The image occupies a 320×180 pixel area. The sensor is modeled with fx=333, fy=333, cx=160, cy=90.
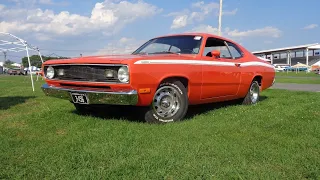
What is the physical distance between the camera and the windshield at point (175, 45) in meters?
5.79

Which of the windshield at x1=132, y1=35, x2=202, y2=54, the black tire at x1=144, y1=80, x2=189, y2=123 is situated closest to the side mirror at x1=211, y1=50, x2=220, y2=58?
the windshield at x1=132, y1=35, x2=202, y2=54

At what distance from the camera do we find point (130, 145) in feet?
11.9

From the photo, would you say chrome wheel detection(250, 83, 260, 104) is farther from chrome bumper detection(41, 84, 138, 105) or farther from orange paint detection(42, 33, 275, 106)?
chrome bumper detection(41, 84, 138, 105)

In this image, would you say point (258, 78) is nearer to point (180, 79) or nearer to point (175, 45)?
point (175, 45)

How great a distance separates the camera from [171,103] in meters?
5.06

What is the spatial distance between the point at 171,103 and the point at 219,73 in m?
1.33

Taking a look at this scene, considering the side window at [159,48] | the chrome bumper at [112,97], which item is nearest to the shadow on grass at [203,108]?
the side window at [159,48]

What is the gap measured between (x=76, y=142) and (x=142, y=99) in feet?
3.94

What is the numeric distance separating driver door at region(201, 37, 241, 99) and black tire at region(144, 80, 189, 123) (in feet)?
2.01

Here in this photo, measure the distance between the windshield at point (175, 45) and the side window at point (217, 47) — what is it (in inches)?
7.7

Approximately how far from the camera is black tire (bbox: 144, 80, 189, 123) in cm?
486

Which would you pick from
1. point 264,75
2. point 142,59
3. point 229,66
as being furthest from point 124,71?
point 264,75

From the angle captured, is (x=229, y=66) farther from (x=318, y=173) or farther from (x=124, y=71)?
(x=318, y=173)

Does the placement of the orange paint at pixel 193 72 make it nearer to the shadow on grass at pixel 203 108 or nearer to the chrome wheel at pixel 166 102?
the chrome wheel at pixel 166 102
